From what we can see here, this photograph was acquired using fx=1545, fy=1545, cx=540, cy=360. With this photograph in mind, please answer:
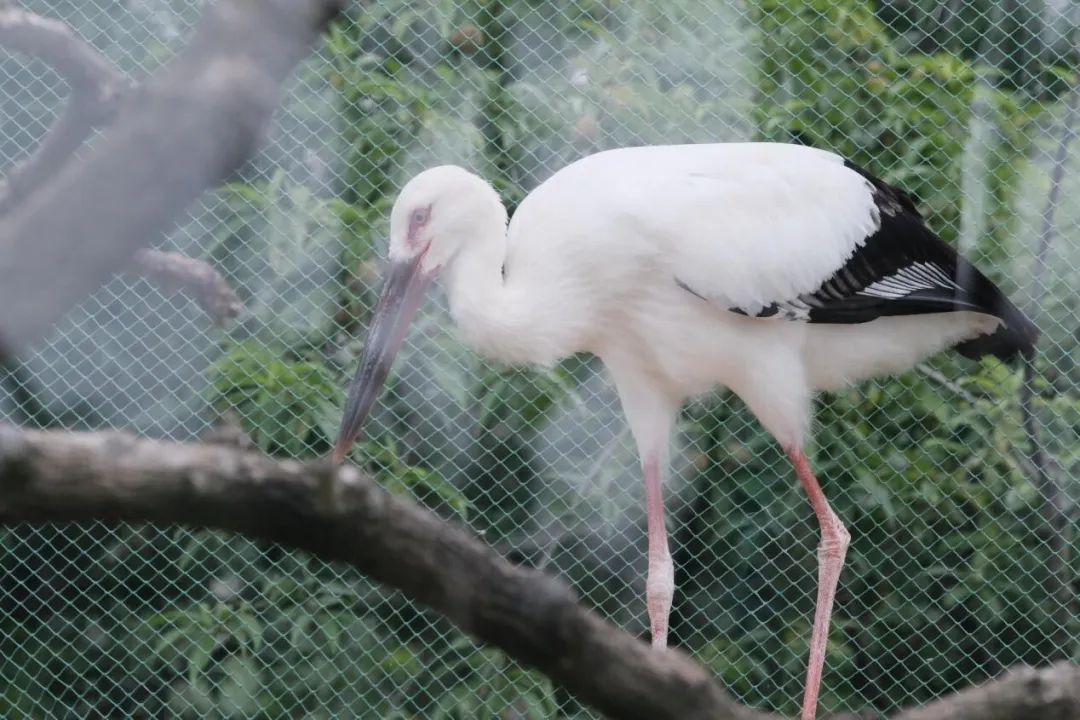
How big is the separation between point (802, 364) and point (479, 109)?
1.01 m

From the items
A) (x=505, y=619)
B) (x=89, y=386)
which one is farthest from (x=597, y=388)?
(x=505, y=619)

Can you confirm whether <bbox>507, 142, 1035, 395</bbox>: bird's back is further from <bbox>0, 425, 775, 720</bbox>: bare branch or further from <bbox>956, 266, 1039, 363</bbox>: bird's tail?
<bbox>0, 425, 775, 720</bbox>: bare branch

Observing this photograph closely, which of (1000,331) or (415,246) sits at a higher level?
(1000,331)

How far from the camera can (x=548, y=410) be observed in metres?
3.45

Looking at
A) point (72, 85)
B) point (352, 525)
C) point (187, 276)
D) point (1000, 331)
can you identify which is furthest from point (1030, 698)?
point (1000, 331)

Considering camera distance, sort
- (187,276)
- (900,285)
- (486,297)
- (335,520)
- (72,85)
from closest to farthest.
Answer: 1. (335,520)
2. (72,85)
3. (187,276)
4. (486,297)
5. (900,285)

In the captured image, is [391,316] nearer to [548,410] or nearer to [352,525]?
[548,410]

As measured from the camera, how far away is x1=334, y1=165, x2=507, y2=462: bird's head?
8.95ft

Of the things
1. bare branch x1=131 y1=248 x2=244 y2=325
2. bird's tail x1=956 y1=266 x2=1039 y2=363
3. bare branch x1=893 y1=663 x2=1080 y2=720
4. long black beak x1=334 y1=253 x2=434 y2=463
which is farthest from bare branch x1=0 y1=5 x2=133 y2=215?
bird's tail x1=956 y1=266 x2=1039 y2=363

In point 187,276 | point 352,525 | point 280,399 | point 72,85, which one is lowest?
point 280,399

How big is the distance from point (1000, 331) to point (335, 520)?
231 centimetres

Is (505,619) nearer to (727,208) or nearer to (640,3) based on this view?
(727,208)

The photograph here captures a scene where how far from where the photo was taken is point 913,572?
3.45m

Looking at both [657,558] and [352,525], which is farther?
[657,558]
